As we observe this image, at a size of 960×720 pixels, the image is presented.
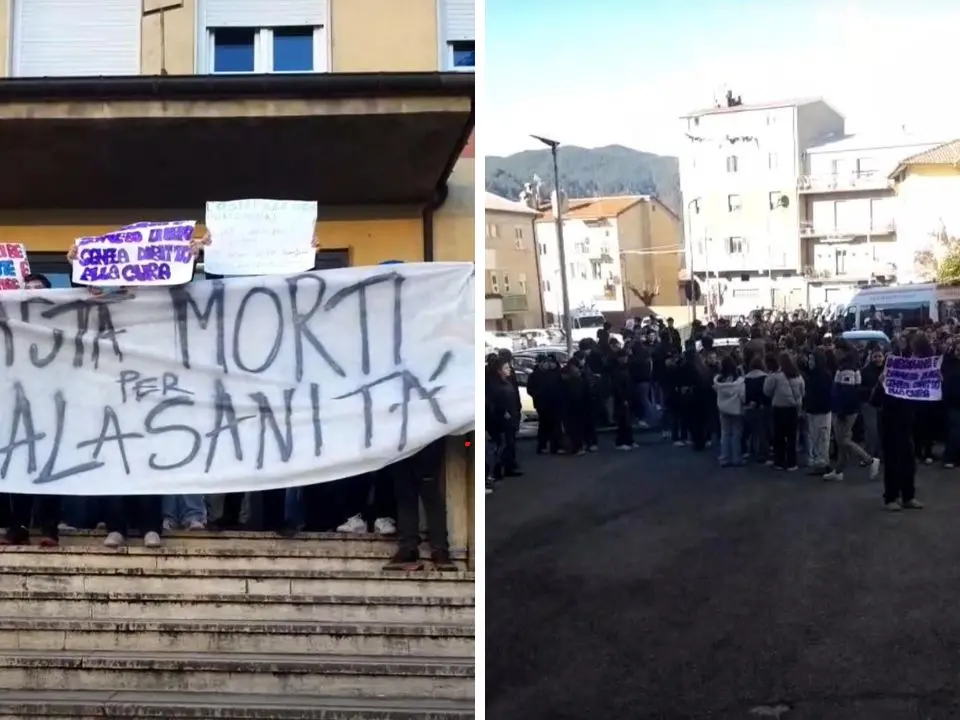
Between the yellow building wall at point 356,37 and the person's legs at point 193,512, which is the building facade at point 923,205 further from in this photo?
the yellow building wall at point 356,37

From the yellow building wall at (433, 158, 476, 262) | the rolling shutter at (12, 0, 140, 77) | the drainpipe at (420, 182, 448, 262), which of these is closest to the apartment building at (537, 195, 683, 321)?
the yellow building wall at (433, 158, 476, 262)

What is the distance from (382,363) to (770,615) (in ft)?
11.5

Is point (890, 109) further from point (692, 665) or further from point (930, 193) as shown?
point (692, 665)

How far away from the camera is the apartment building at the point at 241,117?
619 centimetres

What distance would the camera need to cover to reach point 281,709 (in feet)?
15.6

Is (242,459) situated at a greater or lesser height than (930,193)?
lesser

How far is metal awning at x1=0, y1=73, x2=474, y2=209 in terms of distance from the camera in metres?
6.17

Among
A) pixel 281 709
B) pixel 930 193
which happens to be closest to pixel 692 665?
pixel 930 193

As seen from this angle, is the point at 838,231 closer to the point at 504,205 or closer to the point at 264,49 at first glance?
the point at 504,205

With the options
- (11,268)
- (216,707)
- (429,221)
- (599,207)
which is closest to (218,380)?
(11,268)

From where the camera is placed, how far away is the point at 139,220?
7.54m

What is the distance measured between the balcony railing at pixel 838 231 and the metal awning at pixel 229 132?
4.38 m

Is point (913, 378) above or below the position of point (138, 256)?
below

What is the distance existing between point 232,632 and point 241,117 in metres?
A: 3.05
